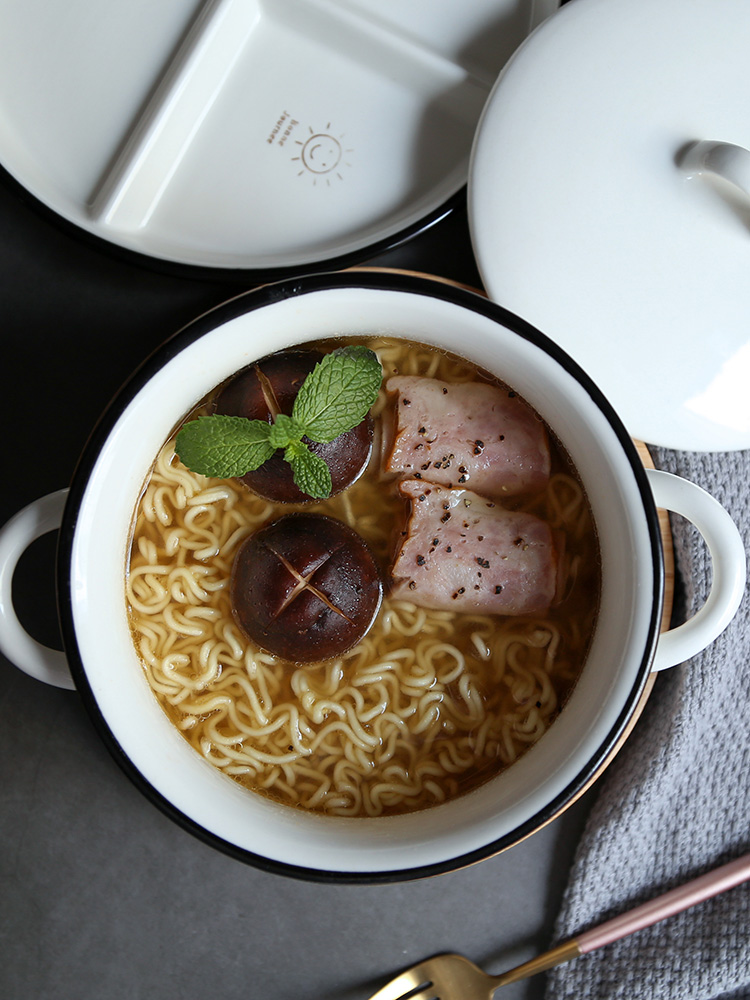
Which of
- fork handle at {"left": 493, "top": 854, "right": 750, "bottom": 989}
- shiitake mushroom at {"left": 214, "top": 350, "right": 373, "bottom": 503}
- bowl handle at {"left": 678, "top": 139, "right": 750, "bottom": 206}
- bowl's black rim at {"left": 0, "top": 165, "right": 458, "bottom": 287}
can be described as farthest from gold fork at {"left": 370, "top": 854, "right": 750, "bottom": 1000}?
bowl's black rim at {"left": 0, "top": 165, "right": 458, "bottom": 287}

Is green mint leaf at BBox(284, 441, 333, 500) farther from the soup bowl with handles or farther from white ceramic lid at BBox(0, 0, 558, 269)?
white ceramic lid at BBox(0, 0, 558, 269)

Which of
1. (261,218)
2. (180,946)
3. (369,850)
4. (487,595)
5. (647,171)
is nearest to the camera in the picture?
(369,850)

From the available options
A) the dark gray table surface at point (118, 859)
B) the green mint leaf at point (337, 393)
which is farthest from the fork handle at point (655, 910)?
the green mint leaf at point (337, 393)

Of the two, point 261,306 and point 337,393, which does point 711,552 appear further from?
point 261,306

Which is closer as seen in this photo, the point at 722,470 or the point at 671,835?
the point at 722,470

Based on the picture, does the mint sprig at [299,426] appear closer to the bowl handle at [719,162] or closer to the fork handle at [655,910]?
the bowl handle at [719,162]

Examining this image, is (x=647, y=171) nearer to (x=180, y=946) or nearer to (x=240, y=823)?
(x=240, y=823)

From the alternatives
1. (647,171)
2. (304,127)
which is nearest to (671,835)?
(647,171)
